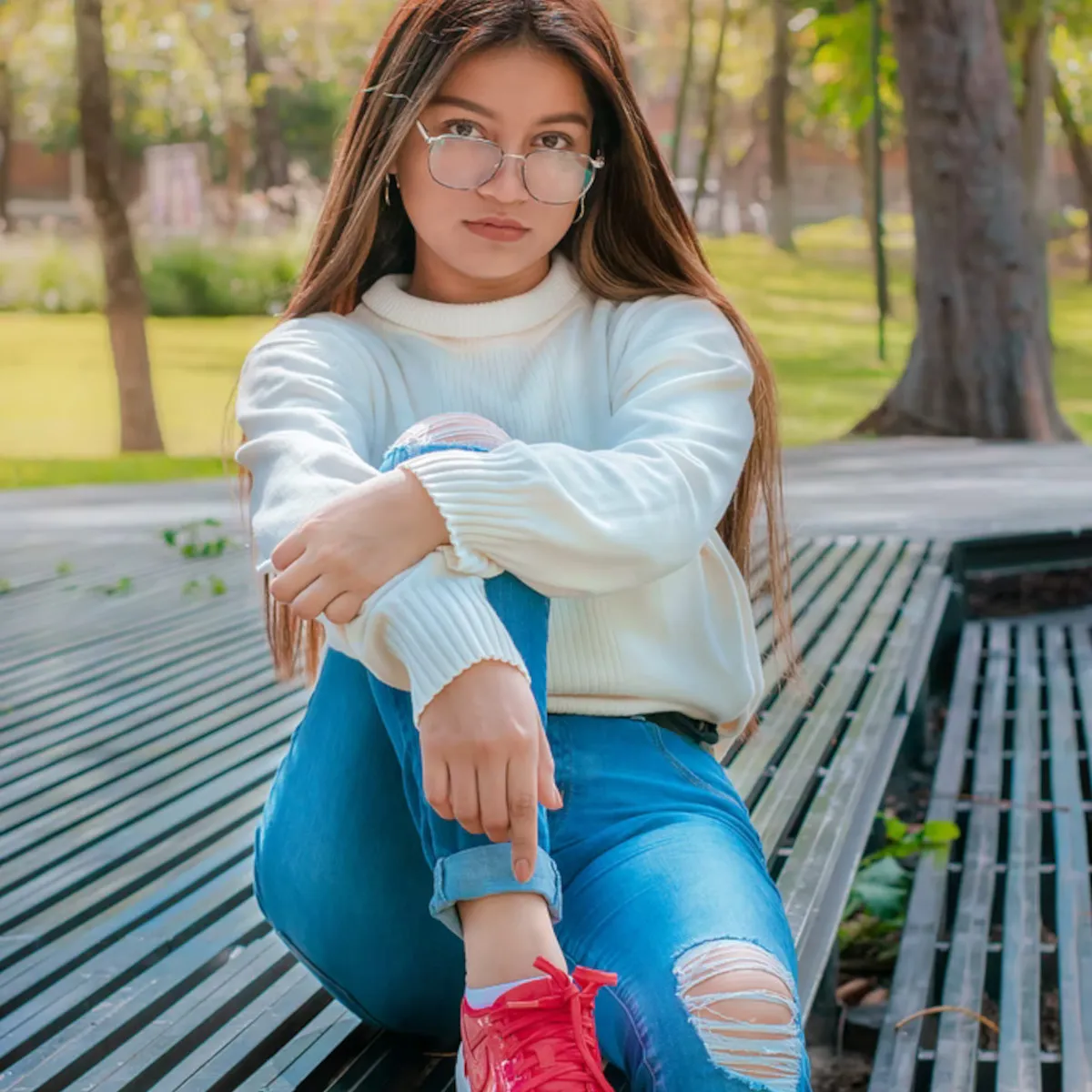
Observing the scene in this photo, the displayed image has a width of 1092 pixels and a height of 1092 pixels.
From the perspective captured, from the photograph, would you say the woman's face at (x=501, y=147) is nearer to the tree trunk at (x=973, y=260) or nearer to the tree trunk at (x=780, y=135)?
the tree trunk at (x=973, y=260)

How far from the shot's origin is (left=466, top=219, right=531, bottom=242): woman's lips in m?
1.84

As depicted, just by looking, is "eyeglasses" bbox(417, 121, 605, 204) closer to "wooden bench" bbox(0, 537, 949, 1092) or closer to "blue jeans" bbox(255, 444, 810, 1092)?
"blue jeans" bbox(255, 444, 810, 1092)

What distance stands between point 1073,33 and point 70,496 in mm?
12325

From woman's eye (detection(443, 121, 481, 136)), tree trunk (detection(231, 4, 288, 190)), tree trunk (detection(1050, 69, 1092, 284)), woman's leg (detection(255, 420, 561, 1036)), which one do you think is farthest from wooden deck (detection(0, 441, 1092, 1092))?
tree trunk (detection(231, 4, 288, 190))

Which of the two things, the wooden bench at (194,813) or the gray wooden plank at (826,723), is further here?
the gray wooden plank at (826,723)

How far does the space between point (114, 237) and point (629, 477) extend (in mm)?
9847

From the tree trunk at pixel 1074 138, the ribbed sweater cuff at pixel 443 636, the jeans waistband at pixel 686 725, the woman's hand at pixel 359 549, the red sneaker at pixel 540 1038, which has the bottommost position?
the red sneaker at pixel 540 1038

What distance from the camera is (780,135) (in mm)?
24141

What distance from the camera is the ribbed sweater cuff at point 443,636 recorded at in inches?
56.3

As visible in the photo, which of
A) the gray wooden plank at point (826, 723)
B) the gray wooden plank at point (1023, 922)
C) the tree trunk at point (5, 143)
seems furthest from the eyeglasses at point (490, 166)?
the tree trunk at point (5, 143)

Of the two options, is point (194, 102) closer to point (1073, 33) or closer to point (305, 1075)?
point (1073, 33)

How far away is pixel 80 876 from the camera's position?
2.29 m

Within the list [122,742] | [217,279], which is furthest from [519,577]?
[217,279]

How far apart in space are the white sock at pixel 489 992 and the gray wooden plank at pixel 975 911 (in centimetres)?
68
